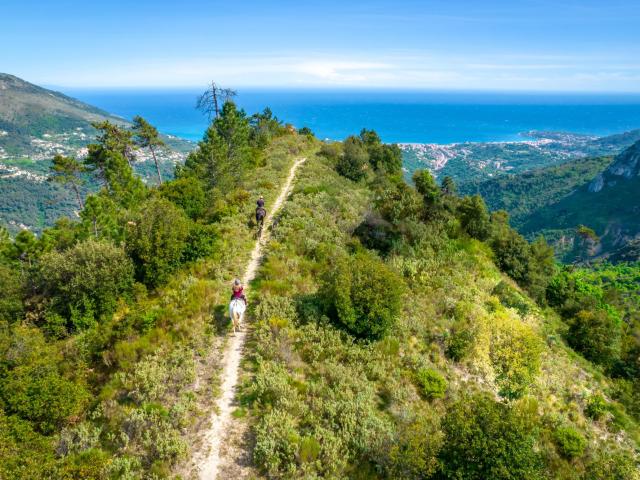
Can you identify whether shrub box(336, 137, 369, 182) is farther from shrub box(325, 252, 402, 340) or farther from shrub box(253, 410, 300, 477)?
shrub box(253, 410, 300, 477)

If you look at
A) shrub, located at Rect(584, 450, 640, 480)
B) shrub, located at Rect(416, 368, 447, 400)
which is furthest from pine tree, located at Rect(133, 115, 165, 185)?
shrub, located at Rect(584, 450, 640, 480)

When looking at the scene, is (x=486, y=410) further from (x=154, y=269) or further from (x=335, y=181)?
(x=335, y=181)

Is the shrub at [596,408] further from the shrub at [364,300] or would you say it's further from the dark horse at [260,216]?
the dark horse at [260,216]

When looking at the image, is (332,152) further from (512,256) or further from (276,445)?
(276,445)

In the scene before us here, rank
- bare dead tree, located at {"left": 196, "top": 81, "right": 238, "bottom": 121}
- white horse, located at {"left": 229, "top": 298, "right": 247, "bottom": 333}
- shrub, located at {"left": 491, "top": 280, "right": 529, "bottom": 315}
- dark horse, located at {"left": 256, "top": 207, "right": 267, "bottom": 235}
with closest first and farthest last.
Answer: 1. white horse, located at {"left": 229, "top": 298, "right": 247, "bottom": 333}
2. shrub, located at {"left": 491, "top": 280, "right": 529, "bottom": 315}
3. dark horse, located at {"left": 256, "top": 207, "right": 267, "bottom": 235}
4. bare dead tree, located at {"left": 196, "top": 81, "right": 238, "bottom": 121}

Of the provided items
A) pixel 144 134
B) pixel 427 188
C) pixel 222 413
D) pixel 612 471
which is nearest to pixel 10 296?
pixel 222 413

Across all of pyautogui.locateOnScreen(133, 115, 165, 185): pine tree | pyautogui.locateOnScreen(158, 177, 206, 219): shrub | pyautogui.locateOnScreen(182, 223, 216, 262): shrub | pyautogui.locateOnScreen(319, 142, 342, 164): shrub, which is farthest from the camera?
pyautogui.locateOnScreen(319, 142, 342, 164): shrub
